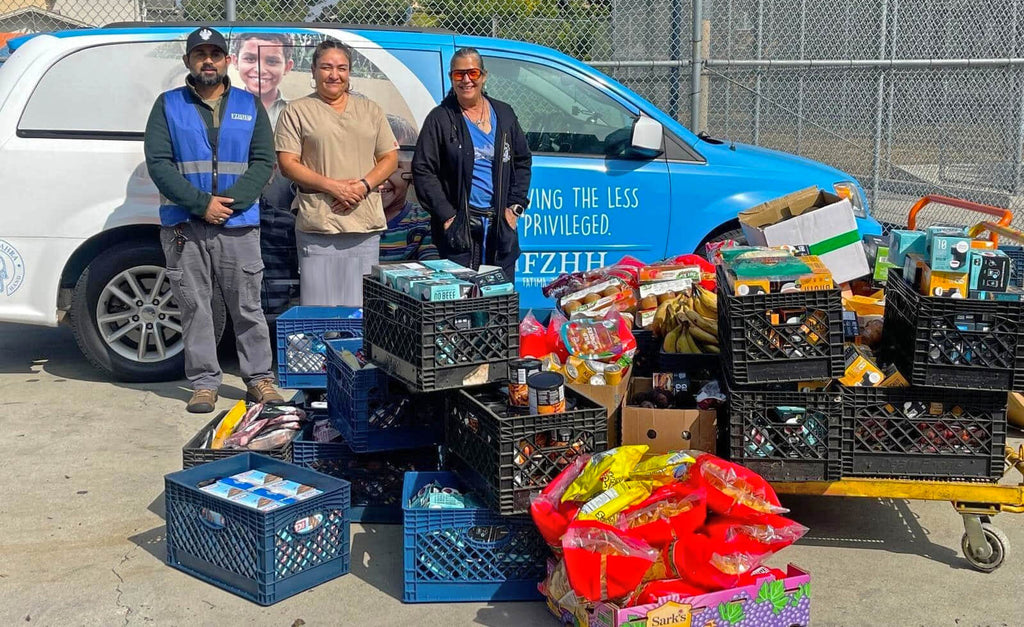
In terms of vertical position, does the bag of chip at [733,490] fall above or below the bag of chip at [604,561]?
above

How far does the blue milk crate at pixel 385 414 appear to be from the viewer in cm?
471

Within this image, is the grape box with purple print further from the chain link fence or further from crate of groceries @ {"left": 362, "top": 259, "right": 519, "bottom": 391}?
the chain link fence

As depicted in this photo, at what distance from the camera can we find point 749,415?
4.34 m

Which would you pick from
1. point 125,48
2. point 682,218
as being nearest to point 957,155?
point 682,218

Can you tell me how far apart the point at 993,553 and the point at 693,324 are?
1.71 m

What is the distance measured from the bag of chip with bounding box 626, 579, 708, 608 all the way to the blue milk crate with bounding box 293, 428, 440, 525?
4.65ft

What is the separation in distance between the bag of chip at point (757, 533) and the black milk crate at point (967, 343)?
2.98 ft

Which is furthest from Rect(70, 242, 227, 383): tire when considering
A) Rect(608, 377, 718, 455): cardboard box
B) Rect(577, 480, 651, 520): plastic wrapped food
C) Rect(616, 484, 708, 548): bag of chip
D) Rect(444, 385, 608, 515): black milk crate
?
Rect(616, 484, 708, 548): bag of chip

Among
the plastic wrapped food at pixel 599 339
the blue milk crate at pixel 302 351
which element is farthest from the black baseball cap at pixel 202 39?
the plastic wrapped food at pixel 599 339

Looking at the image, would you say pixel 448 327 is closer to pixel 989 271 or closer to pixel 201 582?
pixel 201 582

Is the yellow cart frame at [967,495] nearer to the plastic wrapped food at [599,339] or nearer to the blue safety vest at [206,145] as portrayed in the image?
the plastic wrapped food at [599,339]

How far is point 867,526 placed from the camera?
493 centimetres

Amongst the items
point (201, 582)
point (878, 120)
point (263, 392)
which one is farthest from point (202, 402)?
point (878, 120)

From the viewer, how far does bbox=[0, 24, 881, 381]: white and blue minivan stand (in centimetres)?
669
